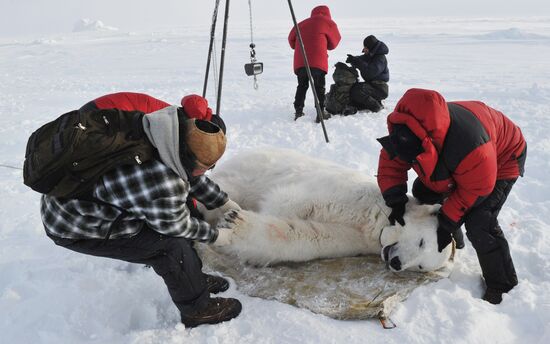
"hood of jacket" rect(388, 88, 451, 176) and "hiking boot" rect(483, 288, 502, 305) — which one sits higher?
"hood of jacket" rect(388, 88, 451, 176)

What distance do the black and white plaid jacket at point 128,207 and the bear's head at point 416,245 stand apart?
150cm

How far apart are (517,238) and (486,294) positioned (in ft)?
3.18

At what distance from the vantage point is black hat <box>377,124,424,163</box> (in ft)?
8.14

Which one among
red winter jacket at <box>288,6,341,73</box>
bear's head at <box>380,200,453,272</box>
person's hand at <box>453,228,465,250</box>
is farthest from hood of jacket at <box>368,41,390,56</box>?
bear's head at <box>380,200,453,272</box>

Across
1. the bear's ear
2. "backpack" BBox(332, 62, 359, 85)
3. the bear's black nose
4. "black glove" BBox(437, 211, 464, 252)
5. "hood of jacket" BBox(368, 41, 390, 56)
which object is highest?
"hood of jacket" BBox(368, 41, 390, 56)

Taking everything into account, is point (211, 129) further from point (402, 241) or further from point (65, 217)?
point (402, 241)

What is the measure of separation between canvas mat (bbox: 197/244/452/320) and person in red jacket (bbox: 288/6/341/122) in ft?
15.6

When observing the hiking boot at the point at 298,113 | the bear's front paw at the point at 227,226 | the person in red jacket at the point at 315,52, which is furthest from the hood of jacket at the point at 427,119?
the hiking boot at the point at 298,113

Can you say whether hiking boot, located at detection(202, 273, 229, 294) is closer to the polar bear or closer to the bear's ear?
the polar bear

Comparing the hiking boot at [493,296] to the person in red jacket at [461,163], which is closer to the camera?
the person in red jacket at [461,163]

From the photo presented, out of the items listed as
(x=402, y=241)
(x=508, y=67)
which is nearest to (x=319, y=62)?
(x=402, y=241)

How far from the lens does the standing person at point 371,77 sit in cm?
773

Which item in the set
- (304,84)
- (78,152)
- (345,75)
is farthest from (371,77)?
(78,152)

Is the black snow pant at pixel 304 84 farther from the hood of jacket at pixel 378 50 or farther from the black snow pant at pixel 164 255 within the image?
the black snow pant at pixel 164 255
